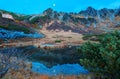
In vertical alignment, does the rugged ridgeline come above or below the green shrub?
above

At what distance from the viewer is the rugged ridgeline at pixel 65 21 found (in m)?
58.2

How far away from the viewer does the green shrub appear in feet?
42.7

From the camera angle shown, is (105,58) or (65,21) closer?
(105,58)

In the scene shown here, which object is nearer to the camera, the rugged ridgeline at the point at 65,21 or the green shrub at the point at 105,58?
the green shrub at the point at 105,58

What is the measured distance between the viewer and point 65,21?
77.8 metres

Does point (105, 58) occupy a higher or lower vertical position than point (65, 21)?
lower

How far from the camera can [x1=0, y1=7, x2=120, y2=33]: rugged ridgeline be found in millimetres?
58200

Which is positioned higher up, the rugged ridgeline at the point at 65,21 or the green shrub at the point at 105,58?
the rugged ridgeline at the point at 65,21

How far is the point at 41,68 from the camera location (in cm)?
1720

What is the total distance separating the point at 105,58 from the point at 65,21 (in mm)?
64750

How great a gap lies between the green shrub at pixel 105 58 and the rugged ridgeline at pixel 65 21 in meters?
34.2

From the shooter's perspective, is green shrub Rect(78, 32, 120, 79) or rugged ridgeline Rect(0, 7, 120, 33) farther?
rugged ridgeline Rect(0, 7, 120, 33)

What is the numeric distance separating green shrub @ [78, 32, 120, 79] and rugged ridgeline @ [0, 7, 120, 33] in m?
34.2

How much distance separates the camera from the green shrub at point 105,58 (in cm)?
1302
